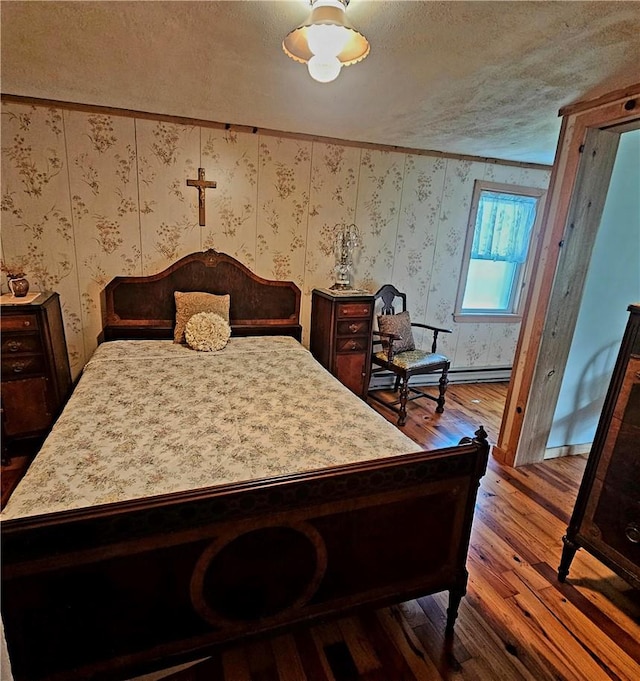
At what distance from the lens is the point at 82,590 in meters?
1.02

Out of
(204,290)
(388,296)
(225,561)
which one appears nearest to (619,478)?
(225,561)

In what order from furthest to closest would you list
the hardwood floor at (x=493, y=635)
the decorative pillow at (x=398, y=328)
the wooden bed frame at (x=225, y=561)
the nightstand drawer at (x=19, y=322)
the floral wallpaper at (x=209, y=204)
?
the decorative pillow at (x=398, y=328) < the floral wallpaper at (x=209, y=204) < the nightstand drawer at (x=19, y=322) < the hardwood floor at (x=493, y=635) < the wooden bed frame at (x=225, y=561)

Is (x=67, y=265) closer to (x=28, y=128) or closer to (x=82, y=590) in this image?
(x=28, y=128)

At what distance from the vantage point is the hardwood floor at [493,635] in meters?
1.37

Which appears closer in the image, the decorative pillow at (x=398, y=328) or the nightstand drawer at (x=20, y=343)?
the nightstand drawer at (x=20, y=343)

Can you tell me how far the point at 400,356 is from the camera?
135 inches

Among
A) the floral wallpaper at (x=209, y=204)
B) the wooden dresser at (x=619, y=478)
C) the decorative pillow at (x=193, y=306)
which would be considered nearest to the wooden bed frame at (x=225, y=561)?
the wooden dresser at (x=619, y=478)

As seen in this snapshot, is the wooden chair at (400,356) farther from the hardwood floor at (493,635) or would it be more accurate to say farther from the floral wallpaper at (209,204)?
the hardwood floor at (493,635)

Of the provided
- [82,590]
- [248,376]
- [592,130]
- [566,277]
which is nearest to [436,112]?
[592,130]

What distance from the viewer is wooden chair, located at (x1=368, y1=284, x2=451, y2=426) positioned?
10.7 ft

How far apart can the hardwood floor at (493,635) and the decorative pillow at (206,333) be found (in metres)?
1.78

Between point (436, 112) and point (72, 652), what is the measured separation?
119 inches

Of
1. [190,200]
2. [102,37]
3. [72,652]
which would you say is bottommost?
[72,652]

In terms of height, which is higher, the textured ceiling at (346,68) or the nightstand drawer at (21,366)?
the textured ceiling at (346,68)
